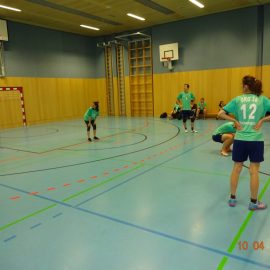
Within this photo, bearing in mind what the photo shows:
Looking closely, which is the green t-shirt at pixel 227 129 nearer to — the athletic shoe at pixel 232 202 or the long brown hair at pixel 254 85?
the athletic shoe at pixel 232 202

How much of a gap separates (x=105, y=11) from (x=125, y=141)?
288 inches

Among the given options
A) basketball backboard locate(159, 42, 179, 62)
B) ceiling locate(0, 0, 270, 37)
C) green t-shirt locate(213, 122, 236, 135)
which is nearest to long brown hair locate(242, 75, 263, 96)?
green t-shirt locate(213, 122, 236, 135)

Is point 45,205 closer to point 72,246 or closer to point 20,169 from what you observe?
point 72,246

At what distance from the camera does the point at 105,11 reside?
1227 cm

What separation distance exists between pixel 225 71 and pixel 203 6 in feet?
10.8

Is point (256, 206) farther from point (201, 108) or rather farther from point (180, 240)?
point (201, 108)

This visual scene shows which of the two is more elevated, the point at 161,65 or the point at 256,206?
the point at 161,65

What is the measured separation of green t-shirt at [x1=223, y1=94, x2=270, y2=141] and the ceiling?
9.54 meters

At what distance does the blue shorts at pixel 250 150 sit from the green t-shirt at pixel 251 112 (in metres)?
0.06

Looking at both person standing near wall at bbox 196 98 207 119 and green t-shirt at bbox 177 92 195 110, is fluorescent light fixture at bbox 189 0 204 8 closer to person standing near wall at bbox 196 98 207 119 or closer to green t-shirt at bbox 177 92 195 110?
person standing near wall at bbox 196 98 207 119

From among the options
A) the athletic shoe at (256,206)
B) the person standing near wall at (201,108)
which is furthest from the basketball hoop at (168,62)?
the athletic shoe at (256,206)

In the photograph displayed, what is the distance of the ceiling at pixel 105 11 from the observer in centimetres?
1109

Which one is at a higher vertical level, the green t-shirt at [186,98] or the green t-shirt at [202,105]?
the green t-shirt at [186,98]

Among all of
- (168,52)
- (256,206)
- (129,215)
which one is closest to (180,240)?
(129,215)
